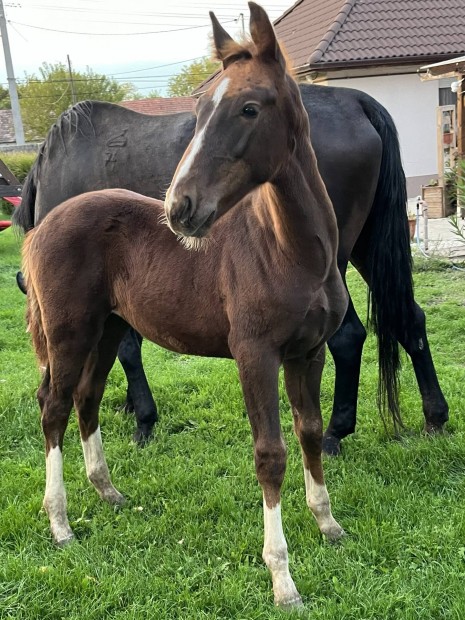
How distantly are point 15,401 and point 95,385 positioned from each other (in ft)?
5.58

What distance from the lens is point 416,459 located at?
348 centimetres

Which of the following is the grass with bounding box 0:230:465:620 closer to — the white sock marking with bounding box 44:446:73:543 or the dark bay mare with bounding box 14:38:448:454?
the white sock marking with bounding box 44:446:73:543

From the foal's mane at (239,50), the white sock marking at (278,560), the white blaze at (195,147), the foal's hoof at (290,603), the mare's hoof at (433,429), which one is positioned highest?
the foal's mane at (239,50)

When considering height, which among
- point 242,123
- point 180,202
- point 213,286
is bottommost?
point 213,286

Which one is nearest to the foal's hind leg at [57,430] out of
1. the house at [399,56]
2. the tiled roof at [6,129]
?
the house at [399,56]

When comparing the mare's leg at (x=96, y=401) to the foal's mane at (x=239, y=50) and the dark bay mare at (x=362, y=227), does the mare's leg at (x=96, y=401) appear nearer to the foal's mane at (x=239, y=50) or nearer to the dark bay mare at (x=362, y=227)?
the dark bay mare at (x=362, y=227)

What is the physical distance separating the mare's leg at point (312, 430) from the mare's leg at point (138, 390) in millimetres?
1537

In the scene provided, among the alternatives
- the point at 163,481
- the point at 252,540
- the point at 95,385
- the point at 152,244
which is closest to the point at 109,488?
the point at 163,481

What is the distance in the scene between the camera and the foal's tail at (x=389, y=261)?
3793 millimetres

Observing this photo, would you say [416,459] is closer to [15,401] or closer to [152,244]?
[152,244]

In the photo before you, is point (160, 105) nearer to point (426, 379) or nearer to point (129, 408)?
point (129, 408)

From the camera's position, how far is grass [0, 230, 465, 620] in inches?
97.9

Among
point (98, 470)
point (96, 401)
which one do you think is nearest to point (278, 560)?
point (98, 470)

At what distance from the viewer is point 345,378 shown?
389 cm
